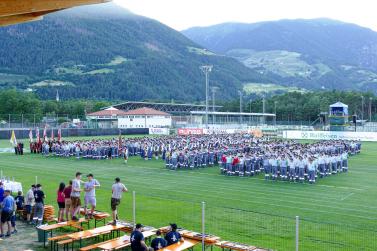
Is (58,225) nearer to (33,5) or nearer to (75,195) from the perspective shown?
(75,195)

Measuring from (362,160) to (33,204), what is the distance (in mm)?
24877

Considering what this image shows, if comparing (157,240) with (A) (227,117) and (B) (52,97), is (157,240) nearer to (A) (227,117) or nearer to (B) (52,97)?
(A) (227,117)

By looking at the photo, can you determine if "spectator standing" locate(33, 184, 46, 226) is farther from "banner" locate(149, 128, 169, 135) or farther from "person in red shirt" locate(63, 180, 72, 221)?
"banner" locate(149, 128, 169, 135)

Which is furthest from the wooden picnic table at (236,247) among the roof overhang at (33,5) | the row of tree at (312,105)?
the row of tree at (312,105)

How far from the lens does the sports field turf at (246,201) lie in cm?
1237

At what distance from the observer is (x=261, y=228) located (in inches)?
510

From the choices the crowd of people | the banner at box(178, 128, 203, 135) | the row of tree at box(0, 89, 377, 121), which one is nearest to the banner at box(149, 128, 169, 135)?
the banner at box(178, 128, 203, 135)

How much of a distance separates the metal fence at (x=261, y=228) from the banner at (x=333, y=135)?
120 feet

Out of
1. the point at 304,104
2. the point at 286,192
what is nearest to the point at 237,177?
the point at 286,192

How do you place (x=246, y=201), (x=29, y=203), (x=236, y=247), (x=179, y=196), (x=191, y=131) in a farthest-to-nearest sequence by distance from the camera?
(x=191, y=131)
(x=179, y=196)
(x=246, y=201)
(x=29, y=203)
(x=236, y=247)

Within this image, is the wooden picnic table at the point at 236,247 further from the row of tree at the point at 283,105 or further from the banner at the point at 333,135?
the row of tree at the point at 283,105

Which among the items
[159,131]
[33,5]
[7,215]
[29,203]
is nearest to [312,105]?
[159,131]

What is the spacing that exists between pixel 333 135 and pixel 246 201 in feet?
116

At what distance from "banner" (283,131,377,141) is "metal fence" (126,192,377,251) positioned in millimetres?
36506
